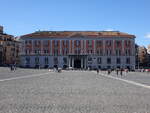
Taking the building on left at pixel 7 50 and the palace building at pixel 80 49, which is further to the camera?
the building on left at pixel 7 50

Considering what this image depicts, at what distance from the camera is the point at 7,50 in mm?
112000

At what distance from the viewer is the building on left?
108m

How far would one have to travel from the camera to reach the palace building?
10100 centimetres

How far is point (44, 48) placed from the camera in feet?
334

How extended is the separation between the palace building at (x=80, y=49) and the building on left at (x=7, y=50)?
10.5 m

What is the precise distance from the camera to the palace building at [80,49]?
101000mm

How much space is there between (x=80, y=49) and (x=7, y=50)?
31.3 metres

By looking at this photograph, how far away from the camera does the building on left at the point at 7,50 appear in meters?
108

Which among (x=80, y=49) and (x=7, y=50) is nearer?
(x=80, y=49)

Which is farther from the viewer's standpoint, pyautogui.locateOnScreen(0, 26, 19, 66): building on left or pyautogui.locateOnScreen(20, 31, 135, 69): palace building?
pyautogui.locateOnScreen(0, 26, 19, 66): building on left

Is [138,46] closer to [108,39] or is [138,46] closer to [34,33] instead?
[108,39]

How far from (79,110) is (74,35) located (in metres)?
91.8

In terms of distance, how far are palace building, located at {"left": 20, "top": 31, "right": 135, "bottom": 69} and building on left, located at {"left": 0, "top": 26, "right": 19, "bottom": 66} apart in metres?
10.5

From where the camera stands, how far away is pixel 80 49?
10200cm
